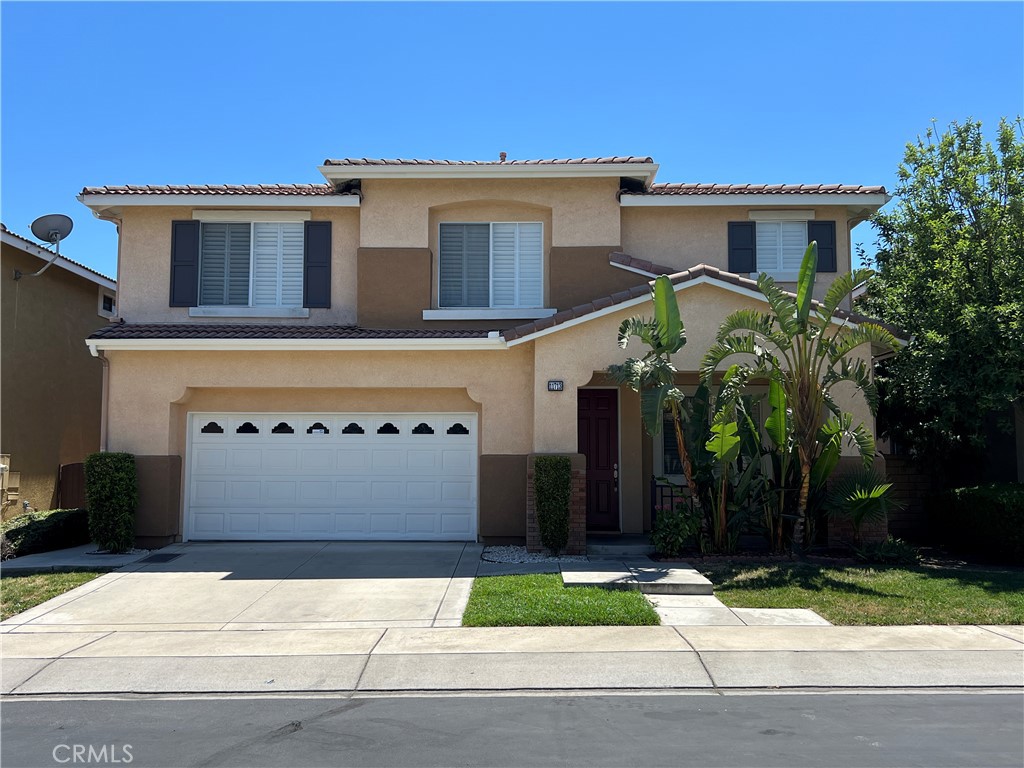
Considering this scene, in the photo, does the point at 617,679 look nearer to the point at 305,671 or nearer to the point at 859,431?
the point at 305,671

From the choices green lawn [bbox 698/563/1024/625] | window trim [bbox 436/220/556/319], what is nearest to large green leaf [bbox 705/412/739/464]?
green lawn [bbox 698/563/1024/625]

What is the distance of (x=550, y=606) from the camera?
9.18m

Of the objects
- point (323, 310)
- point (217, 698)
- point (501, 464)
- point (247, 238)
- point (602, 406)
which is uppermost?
point (247, 238)

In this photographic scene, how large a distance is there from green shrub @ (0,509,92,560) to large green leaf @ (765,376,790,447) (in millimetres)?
10998

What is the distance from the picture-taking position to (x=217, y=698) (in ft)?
22.0

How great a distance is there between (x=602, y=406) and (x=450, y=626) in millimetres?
6643

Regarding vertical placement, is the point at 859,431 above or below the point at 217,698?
above

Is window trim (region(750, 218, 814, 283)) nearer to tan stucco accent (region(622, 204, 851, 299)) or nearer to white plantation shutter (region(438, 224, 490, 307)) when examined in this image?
tan stucco accent (region(622, 204, 851, 299))

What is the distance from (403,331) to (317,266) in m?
2.17

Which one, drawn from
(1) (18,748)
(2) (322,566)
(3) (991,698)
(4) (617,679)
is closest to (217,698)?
(1) (18,748)

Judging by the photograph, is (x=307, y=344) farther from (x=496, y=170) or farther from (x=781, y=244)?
(x=781, y=244)

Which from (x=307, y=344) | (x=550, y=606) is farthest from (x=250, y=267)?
(x=550, y=606)

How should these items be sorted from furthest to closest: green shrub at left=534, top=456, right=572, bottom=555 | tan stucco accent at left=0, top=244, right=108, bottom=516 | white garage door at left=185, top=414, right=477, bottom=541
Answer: tan stucco accent at left=0, top=244, right=108, bottom=516
white garage door at left=185, top=414, right=477, bottom=541
green shrub at left=534, top=456, right=572, bottom=555

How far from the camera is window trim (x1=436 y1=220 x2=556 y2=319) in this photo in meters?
14.3
